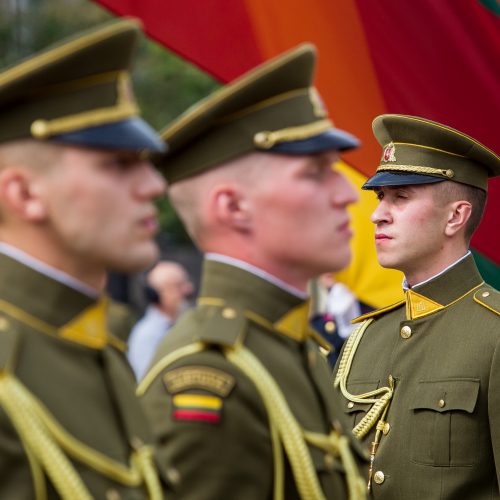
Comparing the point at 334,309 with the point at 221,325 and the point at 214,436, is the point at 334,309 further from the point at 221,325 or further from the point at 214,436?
the point at 214,436

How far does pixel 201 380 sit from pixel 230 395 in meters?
0.08

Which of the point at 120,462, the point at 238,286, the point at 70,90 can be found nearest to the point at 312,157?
the point at 238,286

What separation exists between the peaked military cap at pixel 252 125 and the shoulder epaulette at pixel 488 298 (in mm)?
1840

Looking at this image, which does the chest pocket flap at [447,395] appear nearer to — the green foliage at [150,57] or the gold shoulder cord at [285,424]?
the gold shoulder cord at [285,424]

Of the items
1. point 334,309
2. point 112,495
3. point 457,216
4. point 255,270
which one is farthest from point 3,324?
point 334,309

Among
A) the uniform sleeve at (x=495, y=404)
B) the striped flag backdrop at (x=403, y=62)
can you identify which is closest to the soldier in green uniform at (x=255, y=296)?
the uniform sleeve at (x=495, y=404)

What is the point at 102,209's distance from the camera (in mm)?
3004

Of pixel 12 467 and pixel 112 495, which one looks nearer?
pixel 12 467

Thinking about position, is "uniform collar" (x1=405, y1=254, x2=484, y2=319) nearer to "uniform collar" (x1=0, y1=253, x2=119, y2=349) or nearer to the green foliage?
"uniform collar" (x1=0, y1=253, x2=119, y2=349)

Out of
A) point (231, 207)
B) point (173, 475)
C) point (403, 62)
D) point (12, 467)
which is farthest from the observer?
point (403, 62)

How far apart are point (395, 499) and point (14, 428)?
2.44 meters

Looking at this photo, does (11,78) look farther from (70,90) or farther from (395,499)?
(395,499)

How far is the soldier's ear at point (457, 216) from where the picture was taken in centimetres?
534

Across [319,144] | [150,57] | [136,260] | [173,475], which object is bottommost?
[173,475]
